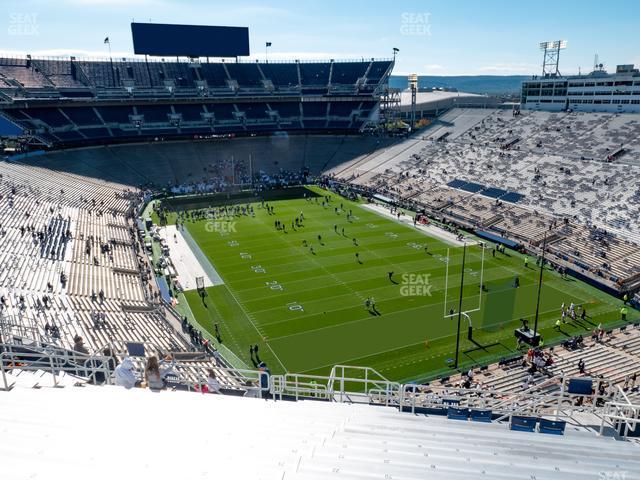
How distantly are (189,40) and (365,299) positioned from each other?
53.1m

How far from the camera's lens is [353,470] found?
249 inches

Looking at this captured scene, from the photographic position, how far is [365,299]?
27594 mm

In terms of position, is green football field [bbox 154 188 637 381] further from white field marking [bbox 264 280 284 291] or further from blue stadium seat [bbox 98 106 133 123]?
blue stadium seat [bbox 98 106 133 123]

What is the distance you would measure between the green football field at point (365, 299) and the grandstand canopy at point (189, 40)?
119ft

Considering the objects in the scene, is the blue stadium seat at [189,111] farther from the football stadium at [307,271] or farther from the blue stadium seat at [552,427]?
the blue stadium seat at [552,427]

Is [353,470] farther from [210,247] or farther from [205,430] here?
[210,247]

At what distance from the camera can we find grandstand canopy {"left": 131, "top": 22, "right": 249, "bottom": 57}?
208ft

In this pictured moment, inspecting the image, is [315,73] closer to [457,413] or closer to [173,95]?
[173,95]

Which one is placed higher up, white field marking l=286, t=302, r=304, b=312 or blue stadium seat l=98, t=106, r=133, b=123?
blue stadium seat l=98, t=106, r=133, b=123

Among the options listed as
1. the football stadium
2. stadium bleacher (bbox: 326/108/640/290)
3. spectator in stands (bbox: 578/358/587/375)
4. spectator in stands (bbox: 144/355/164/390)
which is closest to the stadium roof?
the football stadium

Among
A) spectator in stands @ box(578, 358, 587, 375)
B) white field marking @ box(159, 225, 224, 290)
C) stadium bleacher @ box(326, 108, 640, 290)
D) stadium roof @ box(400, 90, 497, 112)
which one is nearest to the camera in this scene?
spectator in stands @ box(578, 358, 587, 375)

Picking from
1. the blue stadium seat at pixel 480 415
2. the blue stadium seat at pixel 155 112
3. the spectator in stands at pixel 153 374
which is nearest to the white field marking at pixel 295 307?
the spectator in stands at pixel 153 374

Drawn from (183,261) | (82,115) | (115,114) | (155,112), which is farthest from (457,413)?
(155,112)

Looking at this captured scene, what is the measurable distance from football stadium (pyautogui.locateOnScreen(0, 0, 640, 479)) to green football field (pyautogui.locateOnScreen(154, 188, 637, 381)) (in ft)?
0.55
